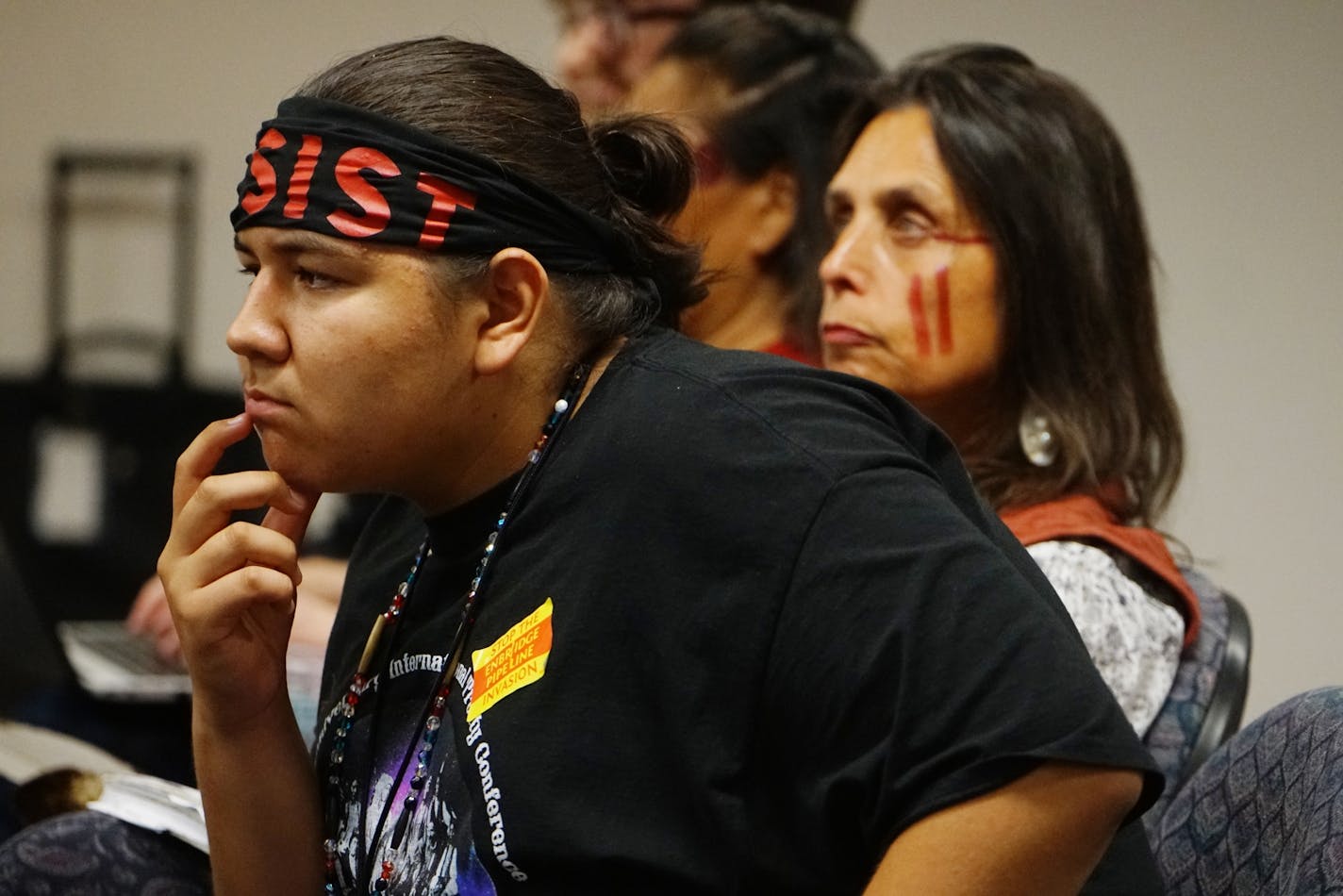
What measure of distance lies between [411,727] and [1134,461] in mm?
949

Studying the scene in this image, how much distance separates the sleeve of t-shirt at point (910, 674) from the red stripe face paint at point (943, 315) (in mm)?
762

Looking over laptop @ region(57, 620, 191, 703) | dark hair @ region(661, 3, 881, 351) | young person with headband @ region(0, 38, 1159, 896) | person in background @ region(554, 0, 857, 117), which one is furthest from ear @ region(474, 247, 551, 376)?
person in background @ region(554, 0, 857, 117)

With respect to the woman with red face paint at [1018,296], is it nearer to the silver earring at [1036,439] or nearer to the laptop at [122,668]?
the silver earring at [1036,439]

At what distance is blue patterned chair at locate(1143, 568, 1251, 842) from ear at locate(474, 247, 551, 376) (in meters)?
0.74

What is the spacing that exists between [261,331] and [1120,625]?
880 millimetres

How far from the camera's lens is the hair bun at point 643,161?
1.32 m

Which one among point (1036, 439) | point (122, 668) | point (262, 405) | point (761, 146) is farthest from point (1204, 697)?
point (122, 668)

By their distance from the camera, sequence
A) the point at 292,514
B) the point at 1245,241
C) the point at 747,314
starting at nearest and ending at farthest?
the point at 292,514 → the point at 747,314 → the point at 1245,241

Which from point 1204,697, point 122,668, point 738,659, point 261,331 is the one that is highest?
point 261,331

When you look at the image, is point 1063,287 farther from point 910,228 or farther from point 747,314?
point 747,314

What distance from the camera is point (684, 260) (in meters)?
1.34

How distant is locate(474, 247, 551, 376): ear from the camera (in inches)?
46.1

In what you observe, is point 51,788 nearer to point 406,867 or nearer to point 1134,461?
point 406,867

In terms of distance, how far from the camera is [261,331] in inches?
45.3
